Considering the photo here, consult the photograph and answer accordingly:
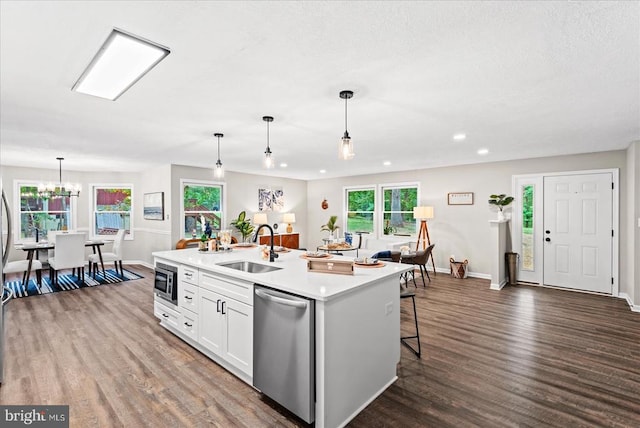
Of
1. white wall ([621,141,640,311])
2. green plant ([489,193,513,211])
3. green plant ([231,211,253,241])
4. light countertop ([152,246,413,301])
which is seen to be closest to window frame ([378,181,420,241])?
green plant ([489,193,513,211])

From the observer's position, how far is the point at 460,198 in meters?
6.53

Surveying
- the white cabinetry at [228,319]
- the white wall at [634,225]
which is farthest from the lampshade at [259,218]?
the white wall at [634,225]

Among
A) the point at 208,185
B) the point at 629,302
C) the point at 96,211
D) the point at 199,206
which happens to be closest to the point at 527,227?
the point at 629,302

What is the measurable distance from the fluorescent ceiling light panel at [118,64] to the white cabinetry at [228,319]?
1727mm

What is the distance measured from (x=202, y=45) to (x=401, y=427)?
2.76m

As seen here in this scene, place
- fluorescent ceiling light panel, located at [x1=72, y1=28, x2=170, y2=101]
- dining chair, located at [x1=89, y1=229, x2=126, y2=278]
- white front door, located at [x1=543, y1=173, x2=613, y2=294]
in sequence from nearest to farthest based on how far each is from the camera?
fluorescent ceiling light panel, located at [x1=72, y1=28, x2=170, y2=101], white front door, located at [x1=543, y1=173, x2=613, y2=294], dining chair, located at [x1=89, y1=229, x2=126, y2=278]

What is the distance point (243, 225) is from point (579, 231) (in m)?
6.82

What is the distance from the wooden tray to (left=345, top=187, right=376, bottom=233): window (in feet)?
18.6

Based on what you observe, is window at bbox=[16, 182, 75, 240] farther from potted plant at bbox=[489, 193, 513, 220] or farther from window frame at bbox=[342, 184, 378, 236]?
potted plant at bbox=[489, 193, 513, 220]

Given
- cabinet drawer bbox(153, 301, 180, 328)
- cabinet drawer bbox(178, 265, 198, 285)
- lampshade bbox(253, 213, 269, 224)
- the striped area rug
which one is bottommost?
the striped area rug

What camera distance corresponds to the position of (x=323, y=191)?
30.3 feet

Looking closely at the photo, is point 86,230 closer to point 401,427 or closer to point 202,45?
point 202,45

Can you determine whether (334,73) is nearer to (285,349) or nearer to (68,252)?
(285,349)

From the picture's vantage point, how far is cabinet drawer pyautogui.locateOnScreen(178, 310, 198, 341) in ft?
9.78
